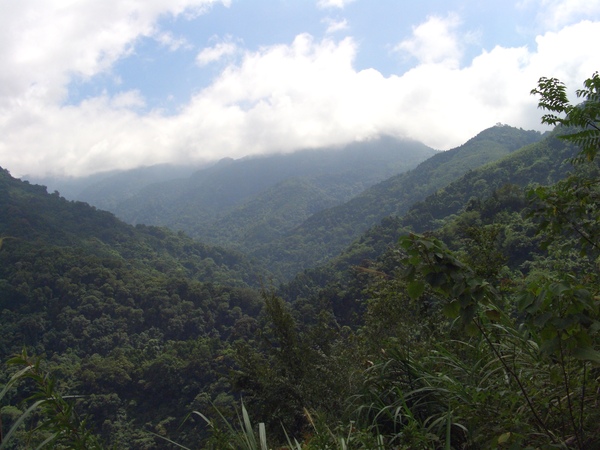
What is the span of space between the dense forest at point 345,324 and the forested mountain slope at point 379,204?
0.87m

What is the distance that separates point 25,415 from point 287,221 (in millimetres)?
167851

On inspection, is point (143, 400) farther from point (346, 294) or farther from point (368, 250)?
point (368, 250)

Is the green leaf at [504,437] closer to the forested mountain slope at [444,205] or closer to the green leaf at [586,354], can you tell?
the green leaf at [586,354]

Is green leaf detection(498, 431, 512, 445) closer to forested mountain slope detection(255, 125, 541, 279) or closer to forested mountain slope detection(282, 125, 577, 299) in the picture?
forested mountain slope detection(282, 125, 577, 299)

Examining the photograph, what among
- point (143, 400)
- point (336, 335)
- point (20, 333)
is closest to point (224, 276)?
point (20, 333)

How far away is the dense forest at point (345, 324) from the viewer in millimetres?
1756

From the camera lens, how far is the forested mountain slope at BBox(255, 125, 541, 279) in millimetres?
105438

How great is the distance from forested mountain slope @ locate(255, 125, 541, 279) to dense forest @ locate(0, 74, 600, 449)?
2.84ft

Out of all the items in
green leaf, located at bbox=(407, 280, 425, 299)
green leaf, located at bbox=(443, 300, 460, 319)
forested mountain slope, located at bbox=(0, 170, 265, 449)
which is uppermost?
green leaf, located at bbox=(407, 280, 425, 299)

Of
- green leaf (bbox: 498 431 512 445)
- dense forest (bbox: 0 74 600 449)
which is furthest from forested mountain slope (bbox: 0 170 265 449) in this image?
green leaf (bbox: 498 431 512 445)

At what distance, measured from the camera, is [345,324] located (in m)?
30.3

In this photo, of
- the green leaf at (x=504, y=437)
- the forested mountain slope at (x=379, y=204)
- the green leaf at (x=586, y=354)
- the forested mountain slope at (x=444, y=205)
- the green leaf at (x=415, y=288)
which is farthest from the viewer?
the forested mountain slope at (x=379, y=204)

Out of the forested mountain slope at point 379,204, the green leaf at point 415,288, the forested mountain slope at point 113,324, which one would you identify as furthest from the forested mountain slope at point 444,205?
the green leaf at point 415,288

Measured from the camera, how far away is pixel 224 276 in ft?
271
